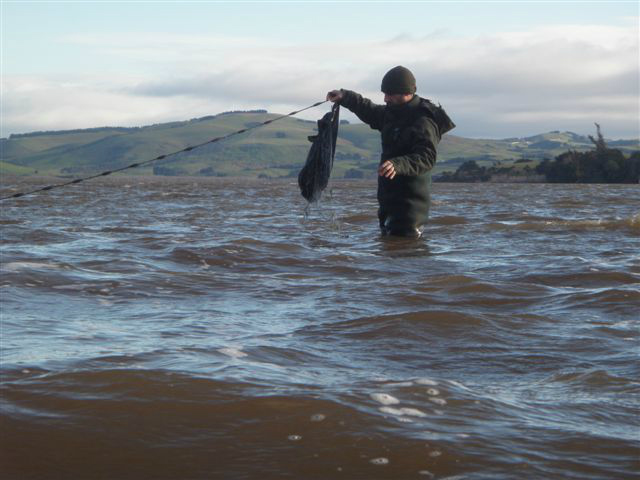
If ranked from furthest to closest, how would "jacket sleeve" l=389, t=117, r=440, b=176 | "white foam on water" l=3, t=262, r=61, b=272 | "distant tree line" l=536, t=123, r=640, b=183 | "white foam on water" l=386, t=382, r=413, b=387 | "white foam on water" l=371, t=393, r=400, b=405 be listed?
"distant tree line" l=536, t=123, r=640, b=183, "jacket sleeve" l=389, t=117, r=440, b=176, "white foam on water" l=3, t=262, r=61, b=272, "white foam on water" l=386, t=382, r=413, b=387, "white foam on water" l=371, t=393, r=400, b=405

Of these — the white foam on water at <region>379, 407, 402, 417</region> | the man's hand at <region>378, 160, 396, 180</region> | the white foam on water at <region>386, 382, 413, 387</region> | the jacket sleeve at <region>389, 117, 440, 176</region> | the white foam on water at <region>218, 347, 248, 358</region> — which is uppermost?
the jacket sleeve at <region>389, 117, 440, 176</region>

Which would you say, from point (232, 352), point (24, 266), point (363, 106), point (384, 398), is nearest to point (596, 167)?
point (363, 106)

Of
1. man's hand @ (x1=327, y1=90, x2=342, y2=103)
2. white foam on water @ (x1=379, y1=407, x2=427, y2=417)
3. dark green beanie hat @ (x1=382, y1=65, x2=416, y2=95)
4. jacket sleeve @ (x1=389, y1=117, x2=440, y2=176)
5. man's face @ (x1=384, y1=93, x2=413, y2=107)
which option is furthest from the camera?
man's hand @ (x1=327, y1=90, x2=342, y2=103)

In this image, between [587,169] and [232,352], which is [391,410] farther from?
[587,169]

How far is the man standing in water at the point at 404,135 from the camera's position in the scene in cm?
1166

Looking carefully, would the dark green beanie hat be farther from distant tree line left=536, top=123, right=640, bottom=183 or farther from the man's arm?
distant tree line left=536, top=123, right=640, bottom=183

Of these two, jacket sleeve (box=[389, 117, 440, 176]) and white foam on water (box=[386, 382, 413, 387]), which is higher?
jacket sleeve (box=[389, 117, 440, 176])

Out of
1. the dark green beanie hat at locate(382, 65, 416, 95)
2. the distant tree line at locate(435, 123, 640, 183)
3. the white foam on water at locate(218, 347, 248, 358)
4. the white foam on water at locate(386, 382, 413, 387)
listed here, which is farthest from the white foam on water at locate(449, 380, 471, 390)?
the distant tree line at locate(435, 123, 640, 183)

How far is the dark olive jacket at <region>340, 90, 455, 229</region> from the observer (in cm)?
1168

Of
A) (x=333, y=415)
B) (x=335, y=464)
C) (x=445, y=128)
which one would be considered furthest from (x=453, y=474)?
(x=445, y=128)

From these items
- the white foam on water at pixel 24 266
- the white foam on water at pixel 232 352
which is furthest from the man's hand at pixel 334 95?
the white foam on water at pixel 232 352

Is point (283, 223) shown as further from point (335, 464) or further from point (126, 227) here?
point (335, 464)

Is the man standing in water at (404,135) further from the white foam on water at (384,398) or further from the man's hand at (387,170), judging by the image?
the white foam on water at (384,398)

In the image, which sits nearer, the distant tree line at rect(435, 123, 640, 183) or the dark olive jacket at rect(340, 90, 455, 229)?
the dark olive jacket at rect(340, 90, 455, 229)
